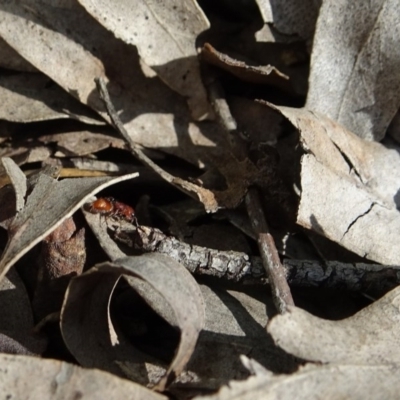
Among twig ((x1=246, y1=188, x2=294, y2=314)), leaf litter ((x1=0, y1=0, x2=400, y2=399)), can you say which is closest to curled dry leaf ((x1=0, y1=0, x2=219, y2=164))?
leaf litter ((x1=0, y1=0, x2=400, y2=399))

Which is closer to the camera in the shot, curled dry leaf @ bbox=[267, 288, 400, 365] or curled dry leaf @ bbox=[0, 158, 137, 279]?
curled dry leaf @ bbox=[267, 288, 400, 365]

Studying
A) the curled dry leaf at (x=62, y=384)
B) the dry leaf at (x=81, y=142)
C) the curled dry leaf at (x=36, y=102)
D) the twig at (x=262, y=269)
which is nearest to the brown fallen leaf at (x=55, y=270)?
the twig at (x=262, y=269)

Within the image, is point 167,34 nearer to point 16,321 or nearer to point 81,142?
point 81,142

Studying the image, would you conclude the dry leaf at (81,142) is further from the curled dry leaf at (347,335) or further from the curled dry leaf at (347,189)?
the curled dry leaf at (347,335)

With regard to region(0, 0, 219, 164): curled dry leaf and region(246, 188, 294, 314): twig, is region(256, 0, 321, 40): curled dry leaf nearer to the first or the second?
region(0, 0, 219, 164): curled dry leaf

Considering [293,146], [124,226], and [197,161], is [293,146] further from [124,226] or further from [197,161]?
[124,226]

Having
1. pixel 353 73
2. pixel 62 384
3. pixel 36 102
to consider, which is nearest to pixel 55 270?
pixel 62 384
